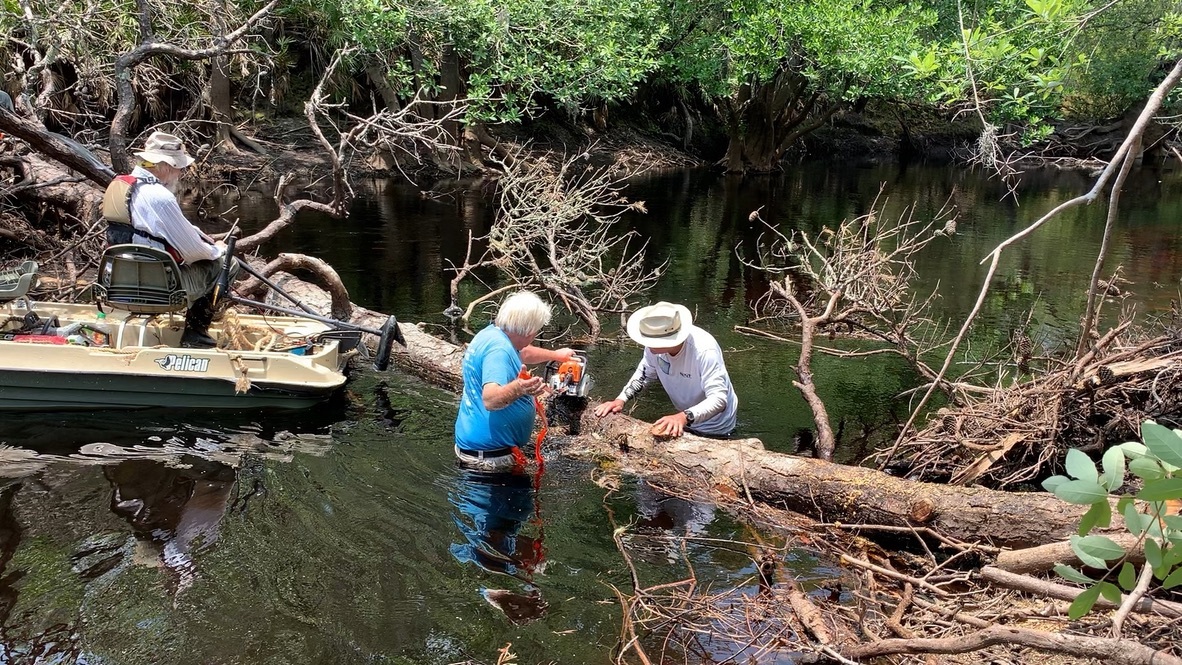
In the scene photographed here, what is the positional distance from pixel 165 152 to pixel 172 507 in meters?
2.78

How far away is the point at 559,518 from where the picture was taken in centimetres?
593

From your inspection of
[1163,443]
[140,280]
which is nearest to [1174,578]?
[1163,443]

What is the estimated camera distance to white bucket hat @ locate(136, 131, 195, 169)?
268 inches

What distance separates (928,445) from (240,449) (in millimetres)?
5151

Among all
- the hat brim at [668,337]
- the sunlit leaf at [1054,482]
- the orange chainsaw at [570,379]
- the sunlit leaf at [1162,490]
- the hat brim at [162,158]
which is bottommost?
the orange chainsaw at [570,379]

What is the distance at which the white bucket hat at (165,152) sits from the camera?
6816 millimetres

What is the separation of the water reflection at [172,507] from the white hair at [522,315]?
2233mm

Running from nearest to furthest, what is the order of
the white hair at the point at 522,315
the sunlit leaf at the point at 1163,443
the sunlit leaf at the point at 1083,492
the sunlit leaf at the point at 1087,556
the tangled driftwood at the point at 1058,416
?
the sunlit leaf at the point at 1163,443 < the sunlit leaf at the point at 1083,492 < the sunlit leaf at the point at 1087,556 < the white hair at the point at 522,315 < the tangled driftwood at the point at 1058,416

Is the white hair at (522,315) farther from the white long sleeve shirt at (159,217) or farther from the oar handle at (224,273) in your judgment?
the oar handle at (224,273)

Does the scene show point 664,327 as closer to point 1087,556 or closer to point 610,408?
point 610,408

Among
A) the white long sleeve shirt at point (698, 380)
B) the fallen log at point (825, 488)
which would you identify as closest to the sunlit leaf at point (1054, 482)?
the fallen log at point (825, 488)

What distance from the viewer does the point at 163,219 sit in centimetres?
671

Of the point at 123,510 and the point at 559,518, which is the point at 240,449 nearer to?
the point at 123,510

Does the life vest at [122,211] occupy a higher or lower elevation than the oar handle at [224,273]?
higher
